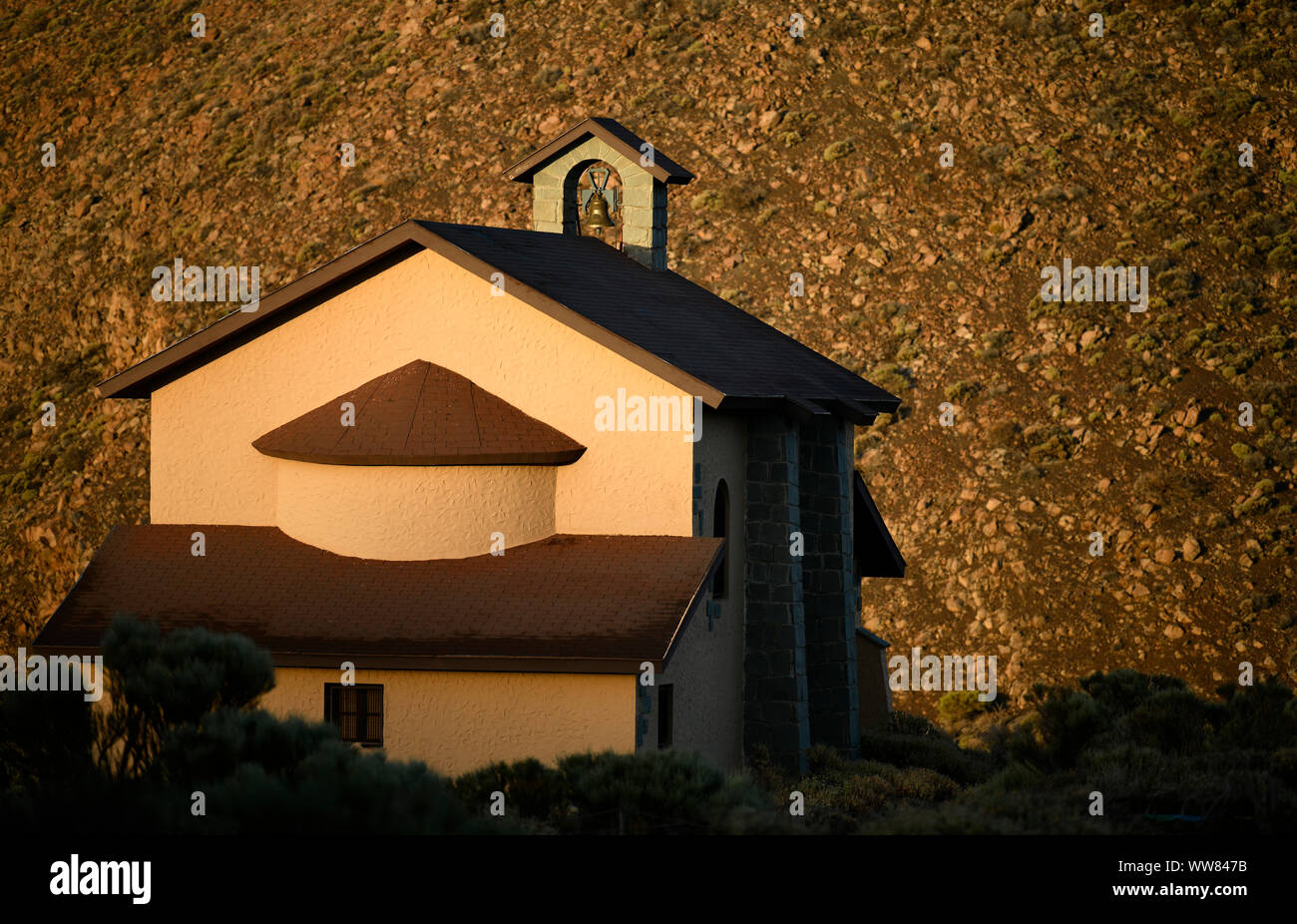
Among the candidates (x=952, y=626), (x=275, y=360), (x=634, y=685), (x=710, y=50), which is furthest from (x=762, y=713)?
(x=710, y=50)

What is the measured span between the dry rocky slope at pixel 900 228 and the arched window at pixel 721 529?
1906 centimetres

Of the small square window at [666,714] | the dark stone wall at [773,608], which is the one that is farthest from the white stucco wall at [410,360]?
the dark stone wall at [773,608]

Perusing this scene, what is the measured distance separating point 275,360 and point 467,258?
3424 mm

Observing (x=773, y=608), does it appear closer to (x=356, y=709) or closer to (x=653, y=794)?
(x=356, y=709)

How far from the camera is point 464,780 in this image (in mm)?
18844

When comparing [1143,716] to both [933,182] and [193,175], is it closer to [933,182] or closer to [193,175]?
[933,182]

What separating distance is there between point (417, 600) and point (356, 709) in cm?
162

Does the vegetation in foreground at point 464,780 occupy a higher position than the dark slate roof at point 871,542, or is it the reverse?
the dark slate roof at point 871,542

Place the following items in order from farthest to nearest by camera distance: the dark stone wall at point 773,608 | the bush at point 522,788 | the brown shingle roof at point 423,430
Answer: the dark stone wall at point 773,608
the brown shingle roof at point 423,430
the bush at point 522,788

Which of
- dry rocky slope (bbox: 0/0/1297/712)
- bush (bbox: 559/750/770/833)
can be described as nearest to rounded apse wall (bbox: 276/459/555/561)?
bush (bbox: 559/750/770/833)

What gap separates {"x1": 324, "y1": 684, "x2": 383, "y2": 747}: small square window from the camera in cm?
2066

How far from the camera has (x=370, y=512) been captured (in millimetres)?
22047

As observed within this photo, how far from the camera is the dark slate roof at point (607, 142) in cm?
2717

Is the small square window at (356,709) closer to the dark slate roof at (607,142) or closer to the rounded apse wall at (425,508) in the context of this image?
the rounded apse wall at (425,508)
